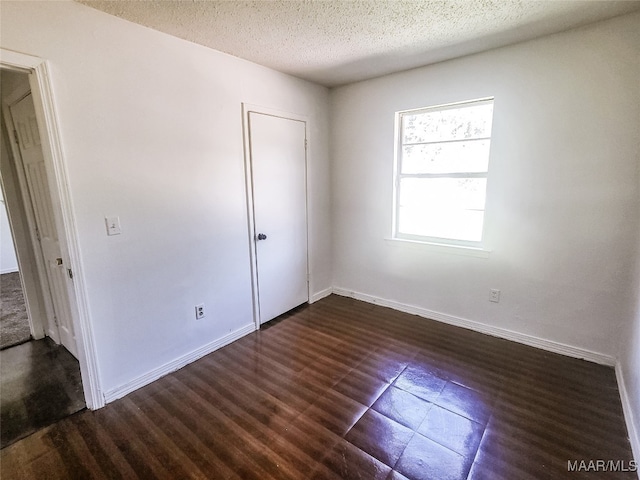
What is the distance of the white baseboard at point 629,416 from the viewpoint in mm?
1535

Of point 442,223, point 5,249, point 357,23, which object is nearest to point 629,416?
point 442,223

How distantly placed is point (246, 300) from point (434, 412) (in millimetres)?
1774

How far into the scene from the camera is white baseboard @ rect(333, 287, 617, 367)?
234 cm

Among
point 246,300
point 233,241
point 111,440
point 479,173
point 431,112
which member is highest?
point 431,112

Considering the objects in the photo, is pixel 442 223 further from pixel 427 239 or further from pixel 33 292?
pixel 33 292

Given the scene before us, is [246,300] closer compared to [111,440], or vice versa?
[111,440]

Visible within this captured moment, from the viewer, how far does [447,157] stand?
2.86 m

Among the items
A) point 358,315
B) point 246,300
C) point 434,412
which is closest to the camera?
point 434,412

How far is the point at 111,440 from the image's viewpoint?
5.62ft

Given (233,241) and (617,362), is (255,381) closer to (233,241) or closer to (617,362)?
(233,241)

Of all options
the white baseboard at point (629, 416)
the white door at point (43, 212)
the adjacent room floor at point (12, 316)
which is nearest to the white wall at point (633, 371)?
the white baseboard at point (629, 416)

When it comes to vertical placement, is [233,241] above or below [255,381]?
above

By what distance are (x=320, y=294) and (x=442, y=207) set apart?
→ 1.70 metres

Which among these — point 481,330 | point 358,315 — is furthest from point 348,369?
point 481,330
